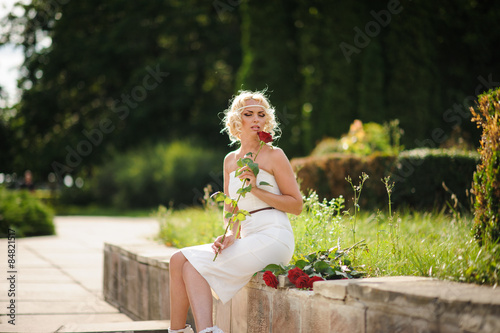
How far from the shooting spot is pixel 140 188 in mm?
18531

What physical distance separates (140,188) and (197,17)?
8379 millimetres

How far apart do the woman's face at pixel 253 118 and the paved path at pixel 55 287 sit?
6.01ft

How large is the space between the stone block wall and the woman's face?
3.06ft

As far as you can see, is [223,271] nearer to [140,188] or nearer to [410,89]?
[410,89]

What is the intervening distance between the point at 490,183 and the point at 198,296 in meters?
1.63

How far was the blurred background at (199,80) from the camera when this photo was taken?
14.4 metres

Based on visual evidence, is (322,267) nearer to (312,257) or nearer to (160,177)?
(312,257)

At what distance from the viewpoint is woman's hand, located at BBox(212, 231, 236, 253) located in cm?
298

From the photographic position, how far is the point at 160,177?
18297 mm

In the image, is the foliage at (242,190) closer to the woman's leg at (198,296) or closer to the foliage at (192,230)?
the woman's leg at (198,296)

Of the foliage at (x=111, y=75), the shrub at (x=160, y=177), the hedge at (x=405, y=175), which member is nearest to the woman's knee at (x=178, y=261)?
the hedge at (x=405, y=175)

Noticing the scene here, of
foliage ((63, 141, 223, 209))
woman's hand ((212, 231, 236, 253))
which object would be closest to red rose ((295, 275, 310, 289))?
woman's hand ((212, 231, 236, 253))

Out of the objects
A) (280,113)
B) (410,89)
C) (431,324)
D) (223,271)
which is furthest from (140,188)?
(431,324)

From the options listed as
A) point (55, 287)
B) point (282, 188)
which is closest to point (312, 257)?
Result: point (282, 188)
